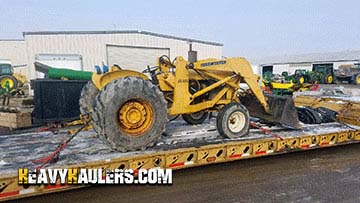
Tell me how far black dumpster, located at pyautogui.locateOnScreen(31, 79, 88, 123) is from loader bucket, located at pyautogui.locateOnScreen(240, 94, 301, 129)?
4.64 meters

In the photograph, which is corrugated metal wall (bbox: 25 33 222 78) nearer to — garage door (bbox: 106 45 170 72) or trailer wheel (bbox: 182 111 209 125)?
garage door (bbox: 106 45 170 72)

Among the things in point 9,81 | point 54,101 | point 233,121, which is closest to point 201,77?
point 233,121

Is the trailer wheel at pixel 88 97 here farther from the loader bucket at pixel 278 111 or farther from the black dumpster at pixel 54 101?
the loader bucket at pixel 278 111

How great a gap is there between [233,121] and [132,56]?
15.7 metres

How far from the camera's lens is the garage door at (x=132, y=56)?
19.1m

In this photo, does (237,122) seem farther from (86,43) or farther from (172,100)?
(86,43)

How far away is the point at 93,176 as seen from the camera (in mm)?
3600

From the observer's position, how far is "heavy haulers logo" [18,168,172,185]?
3297 mm

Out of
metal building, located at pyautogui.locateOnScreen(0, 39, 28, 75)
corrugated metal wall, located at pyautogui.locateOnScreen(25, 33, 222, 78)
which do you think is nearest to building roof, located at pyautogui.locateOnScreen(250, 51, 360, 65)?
corrugated metal wall, located at pyautogui.locateOnScreen(25, 33, 222, 78)

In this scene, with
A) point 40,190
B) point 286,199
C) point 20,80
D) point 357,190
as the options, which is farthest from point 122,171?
point 20,80

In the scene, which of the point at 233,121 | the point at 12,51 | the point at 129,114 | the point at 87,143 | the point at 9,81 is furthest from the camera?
the point at 12,51

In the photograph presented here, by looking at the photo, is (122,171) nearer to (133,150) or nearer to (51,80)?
(133,150)

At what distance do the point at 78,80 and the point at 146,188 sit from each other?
497 centimetres

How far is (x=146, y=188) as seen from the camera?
13.5 feet
